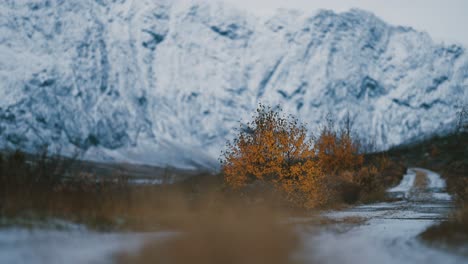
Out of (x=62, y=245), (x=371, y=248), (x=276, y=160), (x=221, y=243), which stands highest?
(x=276, y=160)

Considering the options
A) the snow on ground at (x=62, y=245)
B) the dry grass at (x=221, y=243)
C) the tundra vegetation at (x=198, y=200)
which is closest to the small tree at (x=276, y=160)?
the tundra vegetation at (x=198, y=200)

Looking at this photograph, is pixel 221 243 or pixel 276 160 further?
pixel 276 160

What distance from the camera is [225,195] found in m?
27.2

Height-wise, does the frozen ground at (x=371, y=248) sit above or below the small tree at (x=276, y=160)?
below

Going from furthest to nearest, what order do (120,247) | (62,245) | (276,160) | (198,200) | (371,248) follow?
→ 1. (276,160)
2. (198,200)
3. (371,248)
4. (120,247)
5. (62,245)

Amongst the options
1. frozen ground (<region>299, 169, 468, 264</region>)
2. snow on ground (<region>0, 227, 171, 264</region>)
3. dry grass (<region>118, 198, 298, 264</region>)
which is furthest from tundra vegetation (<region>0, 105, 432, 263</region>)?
frozen ground (<region>299, 169, 468, 264</region>)

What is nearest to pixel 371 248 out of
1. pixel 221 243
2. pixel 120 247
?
pixel 221 243

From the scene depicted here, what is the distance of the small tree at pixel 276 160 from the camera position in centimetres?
2634

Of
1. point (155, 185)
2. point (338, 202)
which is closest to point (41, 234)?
point (155, 185)

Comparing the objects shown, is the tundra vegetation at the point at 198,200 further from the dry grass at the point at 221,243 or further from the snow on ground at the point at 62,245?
the snow on ground at the point at 62,245

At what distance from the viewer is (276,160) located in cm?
2661

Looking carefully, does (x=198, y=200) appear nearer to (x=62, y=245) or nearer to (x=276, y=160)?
(x=276, y=160)

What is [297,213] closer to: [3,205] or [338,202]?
[338,202]

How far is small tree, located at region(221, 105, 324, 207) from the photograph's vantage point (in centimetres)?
2634
